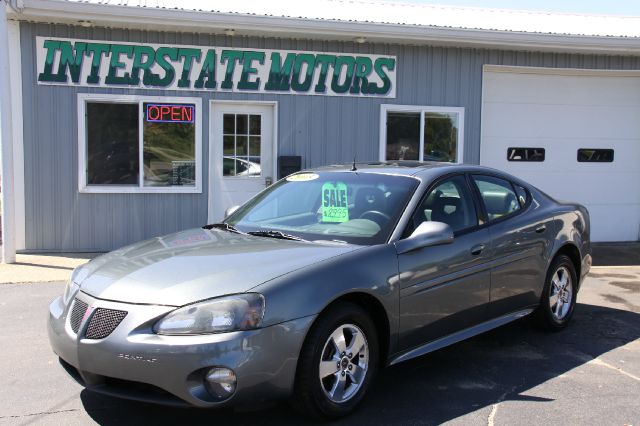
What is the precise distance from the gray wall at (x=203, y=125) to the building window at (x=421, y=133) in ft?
0.44

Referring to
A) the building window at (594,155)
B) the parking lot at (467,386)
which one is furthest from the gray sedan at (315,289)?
the building window at (594,155)

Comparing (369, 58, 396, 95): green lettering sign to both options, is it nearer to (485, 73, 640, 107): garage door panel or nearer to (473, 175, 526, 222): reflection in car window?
(485, 73, 640, 107): garage door panel

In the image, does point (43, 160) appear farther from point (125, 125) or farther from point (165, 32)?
point (165, 32)

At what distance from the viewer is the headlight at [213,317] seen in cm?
326

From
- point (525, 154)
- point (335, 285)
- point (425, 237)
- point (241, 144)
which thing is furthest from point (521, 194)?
point (525, 154)

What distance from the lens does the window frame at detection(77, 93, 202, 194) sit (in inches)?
362

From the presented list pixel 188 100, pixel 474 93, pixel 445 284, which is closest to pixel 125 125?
pixel 188 100

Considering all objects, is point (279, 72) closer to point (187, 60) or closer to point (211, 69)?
point (211, 69)

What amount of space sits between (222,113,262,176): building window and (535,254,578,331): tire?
17.7ft

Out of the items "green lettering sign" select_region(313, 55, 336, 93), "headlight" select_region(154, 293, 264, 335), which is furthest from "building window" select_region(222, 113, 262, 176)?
"headlight" select_region(154, 293, 264, 335)

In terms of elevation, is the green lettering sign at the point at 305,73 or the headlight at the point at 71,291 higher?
the green lettering sign at the point at 305,73

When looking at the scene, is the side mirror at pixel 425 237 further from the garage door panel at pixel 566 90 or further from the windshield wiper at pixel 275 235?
the garage door panel at pixel 566 90

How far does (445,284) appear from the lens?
14.3 feet

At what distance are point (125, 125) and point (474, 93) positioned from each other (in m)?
5.60
